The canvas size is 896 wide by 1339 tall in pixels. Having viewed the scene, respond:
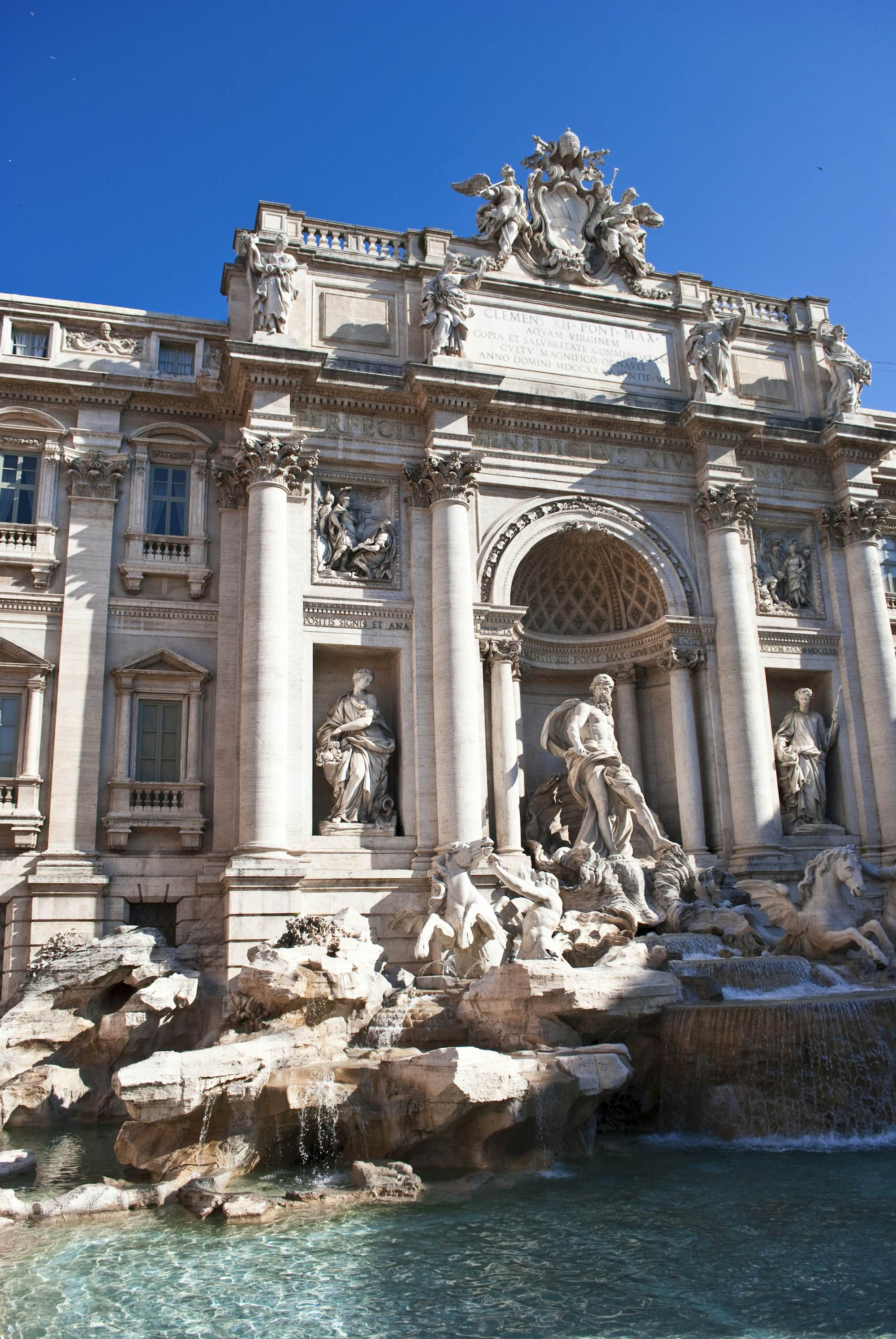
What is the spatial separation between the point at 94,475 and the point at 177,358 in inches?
117

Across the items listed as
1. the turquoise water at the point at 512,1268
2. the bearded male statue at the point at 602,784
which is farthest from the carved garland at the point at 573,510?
the turquoise water at the point at 512,1268

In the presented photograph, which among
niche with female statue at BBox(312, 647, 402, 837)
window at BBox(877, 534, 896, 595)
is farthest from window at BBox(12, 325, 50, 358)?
window at BBox(877, 534, 896, 595)

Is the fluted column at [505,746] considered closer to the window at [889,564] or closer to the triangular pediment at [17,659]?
the triangular pediment at [17,659]

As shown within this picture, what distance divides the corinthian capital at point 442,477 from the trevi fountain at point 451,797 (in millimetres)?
106

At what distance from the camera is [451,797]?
1805cm

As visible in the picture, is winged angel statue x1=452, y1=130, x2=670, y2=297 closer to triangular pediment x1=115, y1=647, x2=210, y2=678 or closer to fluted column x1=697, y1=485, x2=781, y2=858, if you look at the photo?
fluted column x1=697, y1=485, x2=781, y2=858

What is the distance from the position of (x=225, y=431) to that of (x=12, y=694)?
5931mm

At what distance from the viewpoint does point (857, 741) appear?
841 inches

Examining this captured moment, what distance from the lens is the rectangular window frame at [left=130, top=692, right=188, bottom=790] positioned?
17844 mm

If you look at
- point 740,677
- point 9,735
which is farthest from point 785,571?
point 9,735

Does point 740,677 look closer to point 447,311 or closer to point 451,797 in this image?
point 451,797

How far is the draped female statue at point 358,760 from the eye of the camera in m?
18.2

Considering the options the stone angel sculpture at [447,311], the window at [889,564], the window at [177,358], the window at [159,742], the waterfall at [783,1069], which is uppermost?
the stone angel sculpture at [447,311]

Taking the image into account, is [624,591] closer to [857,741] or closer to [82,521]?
[857,741]
